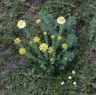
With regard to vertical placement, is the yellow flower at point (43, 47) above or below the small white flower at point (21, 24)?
below

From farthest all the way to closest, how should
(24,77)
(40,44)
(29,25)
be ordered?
(29,25) < (24,77) < (40,44)

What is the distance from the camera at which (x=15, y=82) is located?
3924 mm

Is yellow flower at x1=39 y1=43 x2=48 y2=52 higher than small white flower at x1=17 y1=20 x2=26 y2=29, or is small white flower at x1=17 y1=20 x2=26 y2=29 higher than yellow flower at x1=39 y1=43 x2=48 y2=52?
small white flower at x1=17 y1=20 x2=26 y2=29

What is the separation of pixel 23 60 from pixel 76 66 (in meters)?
0.68

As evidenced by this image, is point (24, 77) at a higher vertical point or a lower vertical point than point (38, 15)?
lower

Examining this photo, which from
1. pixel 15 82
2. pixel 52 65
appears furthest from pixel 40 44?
pixel 15 82

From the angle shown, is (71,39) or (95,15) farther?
(95,15)

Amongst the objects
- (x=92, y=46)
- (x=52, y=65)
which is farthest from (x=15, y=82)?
(x=92, y=46)

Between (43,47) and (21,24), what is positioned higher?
(21,24)

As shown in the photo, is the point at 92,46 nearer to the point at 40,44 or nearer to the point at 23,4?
the point at 40,44

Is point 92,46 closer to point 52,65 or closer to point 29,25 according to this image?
point 52,65

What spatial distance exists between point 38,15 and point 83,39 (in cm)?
72

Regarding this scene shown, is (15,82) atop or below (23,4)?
below

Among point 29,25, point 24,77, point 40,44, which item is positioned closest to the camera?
point 40,44
